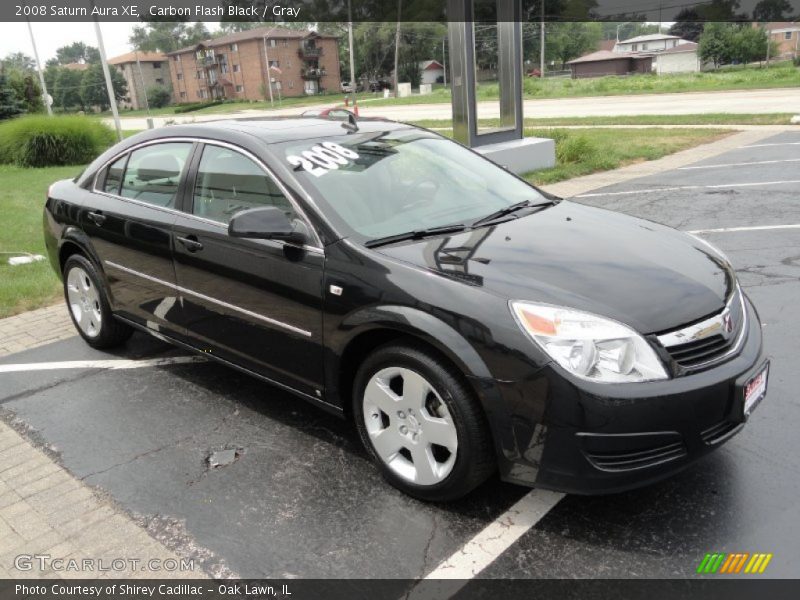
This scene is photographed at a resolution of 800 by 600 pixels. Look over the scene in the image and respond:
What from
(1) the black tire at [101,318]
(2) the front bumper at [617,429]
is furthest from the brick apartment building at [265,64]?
(2) the front bumper at [617,429]

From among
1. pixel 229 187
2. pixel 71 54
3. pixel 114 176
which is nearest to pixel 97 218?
pixel 114 176

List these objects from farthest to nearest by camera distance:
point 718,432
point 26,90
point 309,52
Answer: point 309,52 < point 26,90 < point 718,432

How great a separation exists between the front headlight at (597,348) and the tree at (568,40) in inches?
4003

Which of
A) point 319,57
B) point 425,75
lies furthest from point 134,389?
point 319,57

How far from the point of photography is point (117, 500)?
326 centimetres

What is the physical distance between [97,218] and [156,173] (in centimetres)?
62

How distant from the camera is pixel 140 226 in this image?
4281mm

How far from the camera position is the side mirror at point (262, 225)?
325cm

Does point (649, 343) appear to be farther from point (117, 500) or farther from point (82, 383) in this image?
point (82, 383)

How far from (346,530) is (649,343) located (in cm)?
145

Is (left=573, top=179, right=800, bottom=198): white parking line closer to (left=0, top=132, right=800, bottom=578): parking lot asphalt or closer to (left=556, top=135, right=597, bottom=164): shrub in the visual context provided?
(left=556, top=135, right=597, bottom=164): shrub

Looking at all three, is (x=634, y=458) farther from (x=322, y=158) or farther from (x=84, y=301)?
(x=84, y=301)

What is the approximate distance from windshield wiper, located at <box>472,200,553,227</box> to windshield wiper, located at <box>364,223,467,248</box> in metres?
0.14

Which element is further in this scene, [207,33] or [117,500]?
[207,33]
